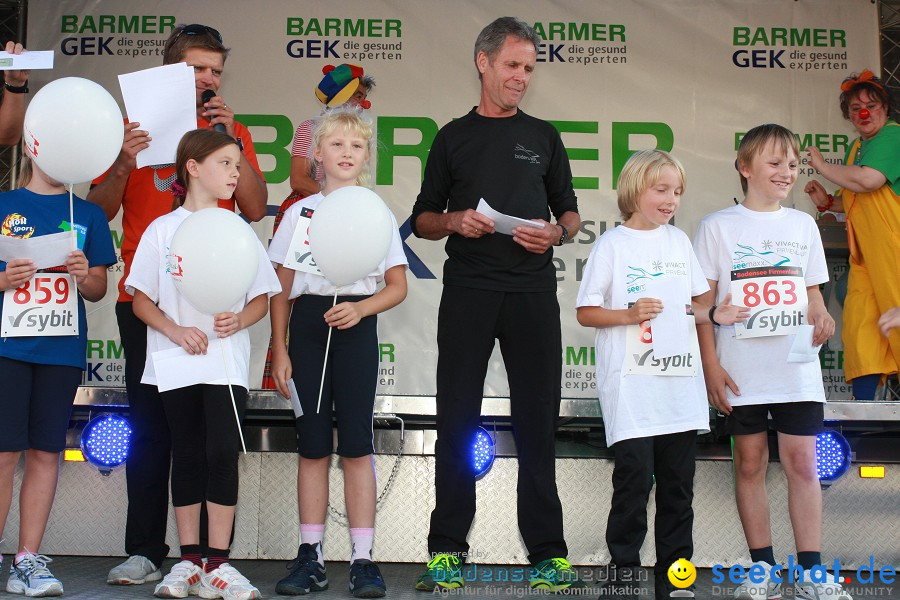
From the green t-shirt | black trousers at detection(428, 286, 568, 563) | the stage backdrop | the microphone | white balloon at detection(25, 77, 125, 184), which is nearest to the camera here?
white balloon at detection(25, 77, 125, 184)

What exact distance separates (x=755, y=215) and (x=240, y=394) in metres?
1.85

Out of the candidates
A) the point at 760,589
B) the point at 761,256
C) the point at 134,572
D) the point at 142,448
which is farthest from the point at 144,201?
the point at 760,589

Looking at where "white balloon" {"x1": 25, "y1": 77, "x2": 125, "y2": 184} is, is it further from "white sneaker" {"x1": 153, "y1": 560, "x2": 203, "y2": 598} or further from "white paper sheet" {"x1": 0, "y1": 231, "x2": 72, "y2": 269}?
"white sneaker" {"x1": 153, "y1": 560, "x2": 203, "y2": 598}

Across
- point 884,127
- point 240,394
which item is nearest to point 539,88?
point 884,127

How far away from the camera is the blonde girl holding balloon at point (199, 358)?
2934mm

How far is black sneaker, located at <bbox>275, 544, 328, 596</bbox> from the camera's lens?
117 inches

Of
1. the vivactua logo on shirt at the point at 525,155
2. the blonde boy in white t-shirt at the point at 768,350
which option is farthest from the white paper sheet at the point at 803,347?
the vivactua logo on shirt at the point at 525,155

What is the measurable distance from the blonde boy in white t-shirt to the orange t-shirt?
1.76m

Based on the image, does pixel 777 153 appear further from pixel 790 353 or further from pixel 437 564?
pixel 437 564

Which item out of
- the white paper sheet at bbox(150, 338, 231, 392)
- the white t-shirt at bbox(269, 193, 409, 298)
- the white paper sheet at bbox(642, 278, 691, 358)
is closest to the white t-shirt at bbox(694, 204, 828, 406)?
the white paper sheet at bbox(642, 278, 691, 358)

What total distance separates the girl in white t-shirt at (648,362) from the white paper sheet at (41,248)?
1.68 metres

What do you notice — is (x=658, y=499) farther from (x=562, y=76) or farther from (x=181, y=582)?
(x=562, y=76)

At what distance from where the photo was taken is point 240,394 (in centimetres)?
305

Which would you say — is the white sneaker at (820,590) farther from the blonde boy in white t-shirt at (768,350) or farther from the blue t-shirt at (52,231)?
the blue t-shirt at (52,231)
